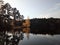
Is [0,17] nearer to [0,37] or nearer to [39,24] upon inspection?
[0,37]

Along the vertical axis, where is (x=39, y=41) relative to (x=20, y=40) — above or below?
below

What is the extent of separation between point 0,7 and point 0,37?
4.99 m

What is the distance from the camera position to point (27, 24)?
124750mm

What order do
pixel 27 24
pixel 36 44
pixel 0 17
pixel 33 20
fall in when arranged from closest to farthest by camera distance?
pixel 0 17 < pixel 36 44 < pixel 27 24 < pixel 33 20

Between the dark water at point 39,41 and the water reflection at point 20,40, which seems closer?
the water reflection at point 20,40

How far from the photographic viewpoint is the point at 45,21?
137250mm

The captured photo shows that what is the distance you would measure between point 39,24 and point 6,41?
4714 inches

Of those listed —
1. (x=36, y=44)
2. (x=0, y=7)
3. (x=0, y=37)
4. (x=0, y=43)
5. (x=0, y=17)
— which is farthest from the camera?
(x=36, y=44)

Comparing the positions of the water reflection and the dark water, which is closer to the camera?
the water reflection

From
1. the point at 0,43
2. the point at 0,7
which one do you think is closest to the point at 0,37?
the point at 0,43

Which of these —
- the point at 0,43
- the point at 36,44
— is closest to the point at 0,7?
the point at 0,43

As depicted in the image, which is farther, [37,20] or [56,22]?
[37,20]

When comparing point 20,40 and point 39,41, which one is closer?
point 20,40

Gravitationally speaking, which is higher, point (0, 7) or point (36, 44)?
point (0, 7)
